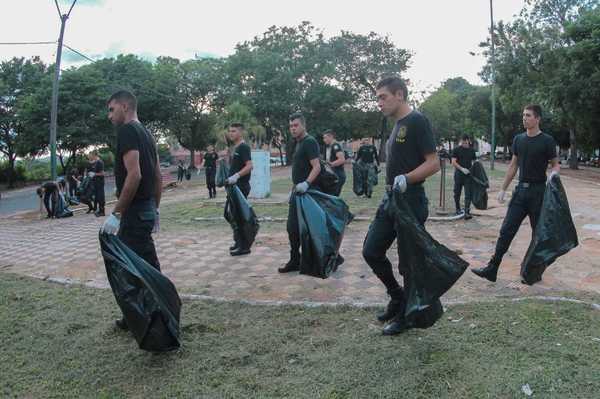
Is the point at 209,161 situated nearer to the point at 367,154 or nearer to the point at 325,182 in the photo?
the point at 367,154

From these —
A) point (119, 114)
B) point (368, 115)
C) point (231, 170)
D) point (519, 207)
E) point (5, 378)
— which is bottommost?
point (5, 378)

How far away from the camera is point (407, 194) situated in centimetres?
340

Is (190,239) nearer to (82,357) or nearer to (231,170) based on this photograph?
(231,170)

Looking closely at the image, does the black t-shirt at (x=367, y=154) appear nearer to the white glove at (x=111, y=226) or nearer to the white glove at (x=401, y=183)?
the white glove at (x=401, y=183)

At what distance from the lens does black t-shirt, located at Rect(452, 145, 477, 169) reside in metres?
9.11

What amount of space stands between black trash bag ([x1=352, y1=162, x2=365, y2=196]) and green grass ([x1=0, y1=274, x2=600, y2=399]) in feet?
29.9

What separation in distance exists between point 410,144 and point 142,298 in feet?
6.77

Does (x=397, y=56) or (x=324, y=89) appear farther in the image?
(x=397, y=56)

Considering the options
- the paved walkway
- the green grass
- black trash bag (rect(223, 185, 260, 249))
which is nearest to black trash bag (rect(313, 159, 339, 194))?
the paved walkway

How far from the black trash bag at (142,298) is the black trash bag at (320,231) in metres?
1.59

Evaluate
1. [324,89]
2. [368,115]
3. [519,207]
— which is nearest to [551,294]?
[519,207]

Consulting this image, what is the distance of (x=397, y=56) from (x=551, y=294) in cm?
3888

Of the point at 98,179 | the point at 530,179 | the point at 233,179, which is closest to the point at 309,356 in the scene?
the point at 530,179

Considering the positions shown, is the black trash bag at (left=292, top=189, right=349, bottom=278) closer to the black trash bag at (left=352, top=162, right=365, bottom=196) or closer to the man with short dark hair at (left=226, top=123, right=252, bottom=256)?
the man with short dark hair at (left=226, top=123, right=252, bottom=256)
